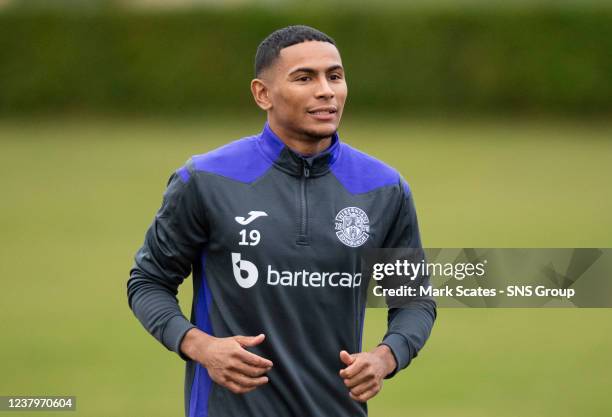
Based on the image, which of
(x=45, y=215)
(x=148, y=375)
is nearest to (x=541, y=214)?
(x=45, y=215)

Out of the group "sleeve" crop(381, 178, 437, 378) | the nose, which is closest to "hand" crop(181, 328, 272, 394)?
"sleeve" crop(381, 178, 437, 378)

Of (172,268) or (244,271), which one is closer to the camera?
(244,271)

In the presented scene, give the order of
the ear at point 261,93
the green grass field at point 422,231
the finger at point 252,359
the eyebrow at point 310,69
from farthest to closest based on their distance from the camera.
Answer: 1. the green grass field at point 422,231
2. the ear at point 261,93
3. the eyebrow at point 310,69
4. the finger at point 252,359

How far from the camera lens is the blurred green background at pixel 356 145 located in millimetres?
9750

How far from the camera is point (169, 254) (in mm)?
4438

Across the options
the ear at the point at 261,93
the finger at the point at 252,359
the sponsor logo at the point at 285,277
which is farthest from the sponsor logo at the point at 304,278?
the ear at the point at 261,93

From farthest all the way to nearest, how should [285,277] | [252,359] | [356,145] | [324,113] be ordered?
[356,145], [324,113], [285,277], [252,359]

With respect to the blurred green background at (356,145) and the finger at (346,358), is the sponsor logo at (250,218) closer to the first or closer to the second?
the finger at (346,358)

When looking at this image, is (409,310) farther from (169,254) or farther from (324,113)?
(169,254)

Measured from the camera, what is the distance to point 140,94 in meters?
31.1

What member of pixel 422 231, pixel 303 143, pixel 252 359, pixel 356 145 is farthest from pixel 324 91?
pixel 356 145

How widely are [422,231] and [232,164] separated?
1109 cm

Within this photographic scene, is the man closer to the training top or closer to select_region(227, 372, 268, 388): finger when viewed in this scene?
the training top

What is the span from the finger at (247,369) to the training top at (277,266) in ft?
0.84
